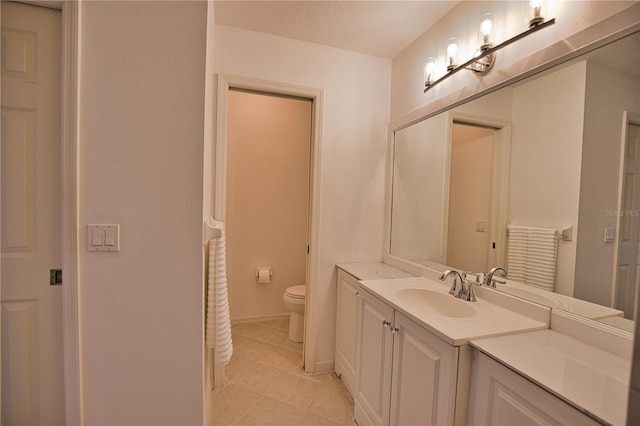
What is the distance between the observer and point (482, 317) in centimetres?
128

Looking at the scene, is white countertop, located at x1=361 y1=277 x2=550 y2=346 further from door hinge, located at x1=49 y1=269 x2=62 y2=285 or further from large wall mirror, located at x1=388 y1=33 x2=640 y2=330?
door hinge, located at x1=49 y1=269 x2=62 y2=285

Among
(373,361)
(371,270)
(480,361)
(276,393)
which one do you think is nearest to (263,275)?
(276,393)

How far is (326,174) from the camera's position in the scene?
2268 millimetres

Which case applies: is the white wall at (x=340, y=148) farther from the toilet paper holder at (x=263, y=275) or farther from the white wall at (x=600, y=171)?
the white wall at (x=600, y=171)

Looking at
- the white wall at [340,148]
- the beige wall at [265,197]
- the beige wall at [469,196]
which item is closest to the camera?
the beige wall at [469,196]

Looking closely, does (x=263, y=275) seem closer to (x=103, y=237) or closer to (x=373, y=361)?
(x=373, y=361)

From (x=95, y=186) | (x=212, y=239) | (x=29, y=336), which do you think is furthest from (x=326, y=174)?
(x=29, y=336)

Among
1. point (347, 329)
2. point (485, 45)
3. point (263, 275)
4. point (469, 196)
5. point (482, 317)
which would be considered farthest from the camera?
A: point (263, 275)

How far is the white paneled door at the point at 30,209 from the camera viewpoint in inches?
44.7

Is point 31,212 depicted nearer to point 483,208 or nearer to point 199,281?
point 199,281

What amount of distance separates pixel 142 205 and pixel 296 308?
179cm

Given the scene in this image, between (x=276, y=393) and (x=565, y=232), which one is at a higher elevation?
(x=565, y=232)

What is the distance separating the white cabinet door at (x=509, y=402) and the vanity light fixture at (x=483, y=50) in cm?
136

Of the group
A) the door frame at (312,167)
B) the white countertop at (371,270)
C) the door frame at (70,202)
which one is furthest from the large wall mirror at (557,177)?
the door frame at (70,202)
